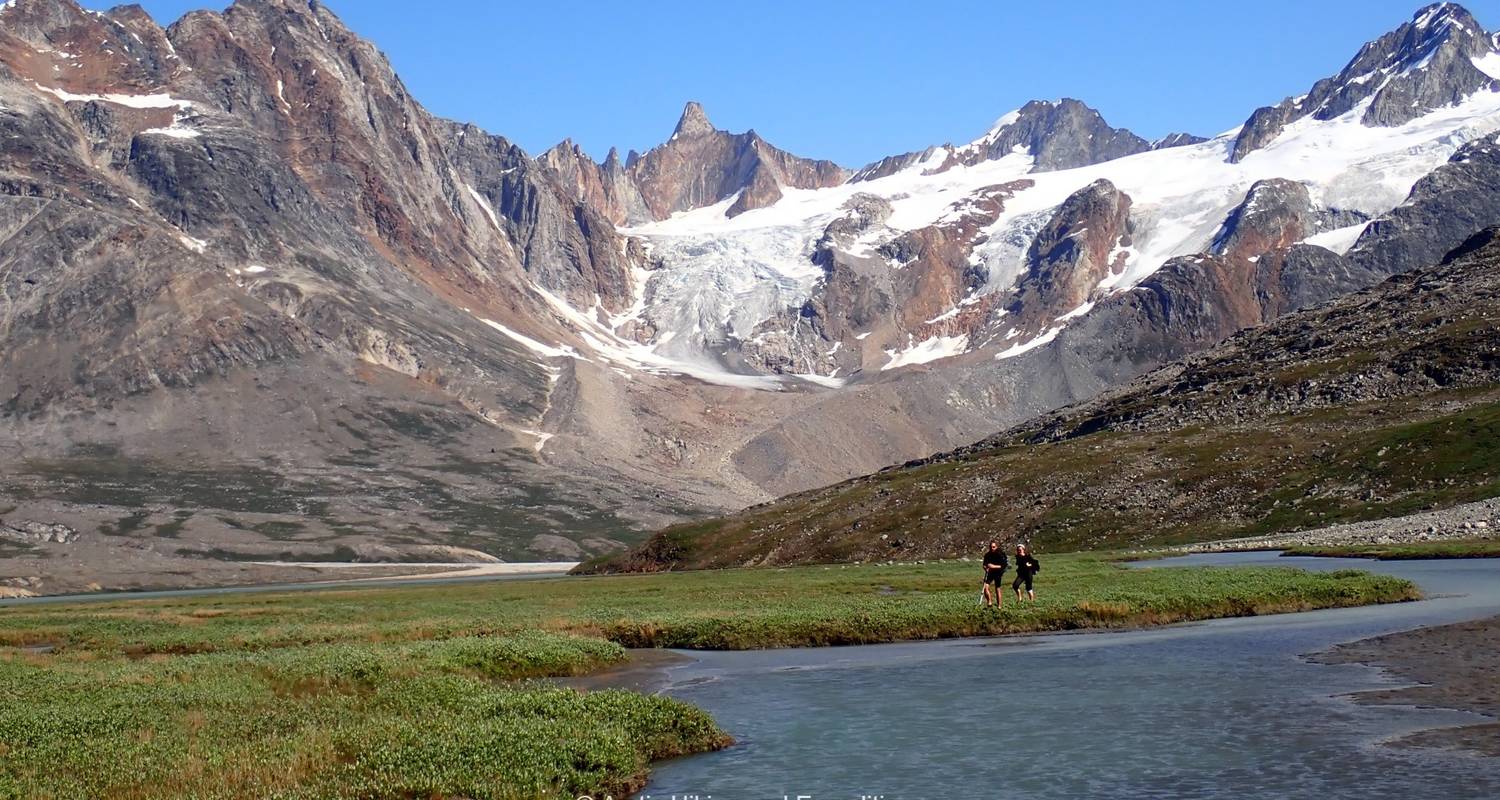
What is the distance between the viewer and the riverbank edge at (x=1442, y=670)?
31438 millimetres

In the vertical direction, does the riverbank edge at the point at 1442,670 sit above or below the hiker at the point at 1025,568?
below

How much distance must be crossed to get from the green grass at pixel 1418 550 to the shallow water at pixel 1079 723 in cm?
3977

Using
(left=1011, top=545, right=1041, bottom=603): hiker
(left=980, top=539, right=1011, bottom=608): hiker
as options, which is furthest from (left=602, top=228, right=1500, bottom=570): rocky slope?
(left=980, top=539, right=1011, bottom=608): hiker

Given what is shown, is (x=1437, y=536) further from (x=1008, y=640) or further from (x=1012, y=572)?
(x=1008, y=640)

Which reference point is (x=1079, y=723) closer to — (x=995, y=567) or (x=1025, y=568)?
(x=995, y=567)

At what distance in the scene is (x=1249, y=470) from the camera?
Answer: 511 feet

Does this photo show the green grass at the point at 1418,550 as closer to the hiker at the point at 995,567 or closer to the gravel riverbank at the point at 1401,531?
the gravel riverbank at the point at 1401,531

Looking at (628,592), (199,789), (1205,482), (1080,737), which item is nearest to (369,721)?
(199,789)

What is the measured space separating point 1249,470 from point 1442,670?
394 feet

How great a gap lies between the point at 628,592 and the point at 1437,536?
6402cm

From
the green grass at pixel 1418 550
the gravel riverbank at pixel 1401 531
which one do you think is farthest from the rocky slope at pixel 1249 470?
the green grass at pixel 1418 550

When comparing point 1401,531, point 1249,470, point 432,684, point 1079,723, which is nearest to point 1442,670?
point 1079,723

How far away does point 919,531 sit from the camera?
17262 centimetres

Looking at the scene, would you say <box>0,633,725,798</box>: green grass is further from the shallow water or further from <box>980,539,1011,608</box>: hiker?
<box>980,539,1011,608</box>: hiker
